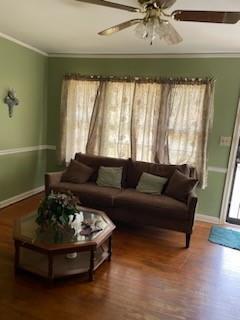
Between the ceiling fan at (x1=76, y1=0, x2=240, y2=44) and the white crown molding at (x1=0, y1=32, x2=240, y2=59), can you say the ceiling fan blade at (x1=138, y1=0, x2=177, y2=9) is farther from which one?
the white crown molding at (x1=0, y1=32, x2=240, y2=59)

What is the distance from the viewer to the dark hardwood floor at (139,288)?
2.04 metres

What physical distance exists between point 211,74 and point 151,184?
185 cm

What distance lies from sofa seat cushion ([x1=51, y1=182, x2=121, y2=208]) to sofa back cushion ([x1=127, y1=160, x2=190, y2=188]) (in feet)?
1.08

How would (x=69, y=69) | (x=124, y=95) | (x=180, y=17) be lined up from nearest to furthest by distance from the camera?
(x=180, y=17) < (x=124, y=95) < (x=69, y=69)

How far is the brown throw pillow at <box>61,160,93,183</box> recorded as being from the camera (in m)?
3.89

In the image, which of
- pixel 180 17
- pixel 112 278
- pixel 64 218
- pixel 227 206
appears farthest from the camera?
pixel 227 206

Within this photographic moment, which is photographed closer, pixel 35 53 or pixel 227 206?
pixel 227 206

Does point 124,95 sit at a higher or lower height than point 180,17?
lower

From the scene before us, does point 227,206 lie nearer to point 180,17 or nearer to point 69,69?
point 180,17

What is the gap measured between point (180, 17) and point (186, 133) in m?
2.18

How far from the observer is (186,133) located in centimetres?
396

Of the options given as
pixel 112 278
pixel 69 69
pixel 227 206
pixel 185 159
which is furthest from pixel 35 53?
pixel 227 206

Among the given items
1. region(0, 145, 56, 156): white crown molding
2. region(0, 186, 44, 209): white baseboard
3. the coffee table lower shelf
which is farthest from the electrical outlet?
region(0, 186, 44, 209): white baseboard

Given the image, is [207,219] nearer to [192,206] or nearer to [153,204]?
[192,206]
